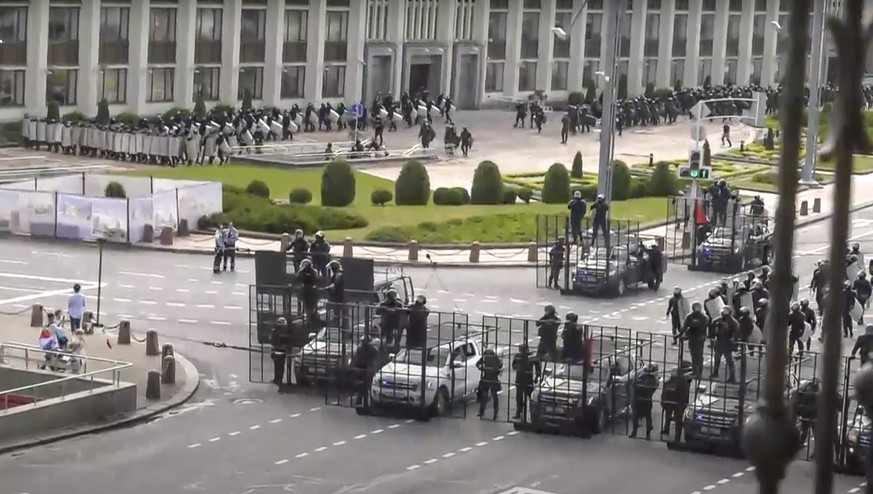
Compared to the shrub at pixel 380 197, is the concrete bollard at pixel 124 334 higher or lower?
lower

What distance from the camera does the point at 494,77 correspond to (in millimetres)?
98375

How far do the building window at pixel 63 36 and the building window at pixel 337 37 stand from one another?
1577 centimetres

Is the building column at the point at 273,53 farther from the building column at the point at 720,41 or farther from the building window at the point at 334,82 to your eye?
the building column at the point at 720,41

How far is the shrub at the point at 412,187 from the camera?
5453 centimetres

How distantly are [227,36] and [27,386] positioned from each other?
56316 mm

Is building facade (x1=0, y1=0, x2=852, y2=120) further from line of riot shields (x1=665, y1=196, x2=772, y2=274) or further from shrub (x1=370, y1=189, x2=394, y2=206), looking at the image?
line of riot shields (x1=665, y1=196, x2=772, y2=274)

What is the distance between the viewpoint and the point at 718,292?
3331cm

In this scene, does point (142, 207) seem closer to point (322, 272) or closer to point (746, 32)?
point (322, 272)

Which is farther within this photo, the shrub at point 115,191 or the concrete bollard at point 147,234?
the shrub at point 115,191

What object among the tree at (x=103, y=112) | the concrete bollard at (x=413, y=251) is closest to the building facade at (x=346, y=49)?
the tree at (x=103, y=112)

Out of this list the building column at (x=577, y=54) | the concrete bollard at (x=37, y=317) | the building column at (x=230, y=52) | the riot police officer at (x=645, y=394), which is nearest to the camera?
the riot police officer at (x=645, y=394)

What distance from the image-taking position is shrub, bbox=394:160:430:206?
5453 centimetres

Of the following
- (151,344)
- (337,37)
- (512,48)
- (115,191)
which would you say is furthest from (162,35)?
(151,344)

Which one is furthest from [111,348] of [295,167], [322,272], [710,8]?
[710,8]
